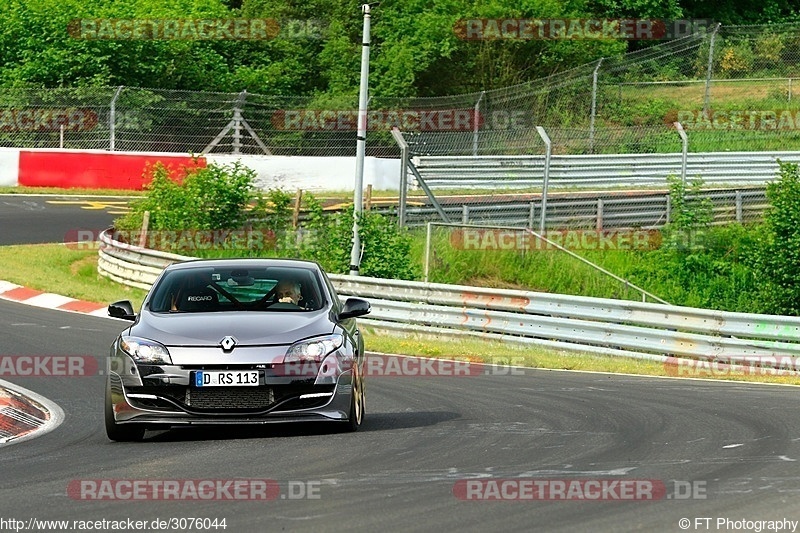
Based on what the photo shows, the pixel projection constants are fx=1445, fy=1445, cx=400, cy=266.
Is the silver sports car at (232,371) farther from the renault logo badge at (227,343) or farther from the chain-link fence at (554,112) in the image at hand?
the chain-link fence at (554,112)

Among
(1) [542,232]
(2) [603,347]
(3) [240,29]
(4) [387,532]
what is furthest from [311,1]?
(4) [387,532]

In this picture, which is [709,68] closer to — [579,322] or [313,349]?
[579,322]

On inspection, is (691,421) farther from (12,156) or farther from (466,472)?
(12,156)

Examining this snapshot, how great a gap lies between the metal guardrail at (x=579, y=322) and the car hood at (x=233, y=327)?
795 centimetres

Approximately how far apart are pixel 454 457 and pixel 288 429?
2.14 m

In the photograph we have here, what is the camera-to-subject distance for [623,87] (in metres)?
34.8

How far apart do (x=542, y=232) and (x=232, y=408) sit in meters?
16.0

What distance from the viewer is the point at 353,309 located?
10969 millimetres

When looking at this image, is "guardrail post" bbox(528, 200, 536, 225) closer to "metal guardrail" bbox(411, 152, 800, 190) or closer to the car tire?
"metal guardrail" bbox(411, 152, 800, 190)

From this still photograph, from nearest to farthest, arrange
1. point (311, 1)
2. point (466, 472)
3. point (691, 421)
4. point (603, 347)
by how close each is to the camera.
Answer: point (466, 472) → point (691, 421) → point (603, 347) → point (311, 1)

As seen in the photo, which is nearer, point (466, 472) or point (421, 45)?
point (466, 472)

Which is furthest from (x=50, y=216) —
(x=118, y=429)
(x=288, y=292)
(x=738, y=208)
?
(x=118, y=429)

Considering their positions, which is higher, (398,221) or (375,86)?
(375,86)

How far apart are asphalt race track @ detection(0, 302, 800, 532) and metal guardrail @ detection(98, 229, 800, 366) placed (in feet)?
8.77
